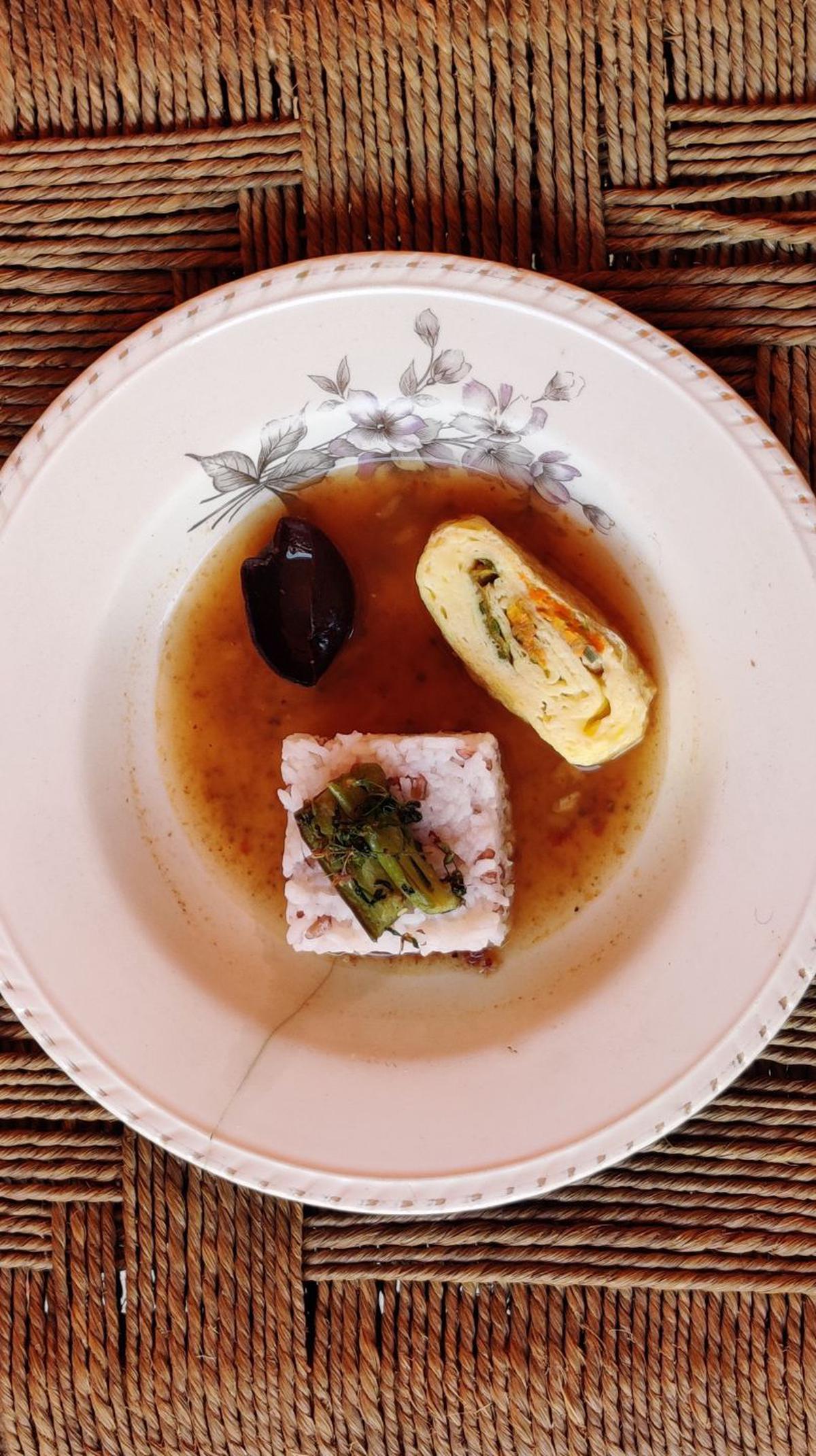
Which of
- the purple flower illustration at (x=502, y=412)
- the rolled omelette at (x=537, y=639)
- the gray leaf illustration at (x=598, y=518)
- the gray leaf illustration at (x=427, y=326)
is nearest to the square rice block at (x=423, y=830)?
the rolled omelette at (x=537, y=639)

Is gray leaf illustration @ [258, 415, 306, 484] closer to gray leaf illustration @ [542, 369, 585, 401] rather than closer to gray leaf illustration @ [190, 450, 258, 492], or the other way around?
gray leaf illustration @ [190, 450, 258, 492]

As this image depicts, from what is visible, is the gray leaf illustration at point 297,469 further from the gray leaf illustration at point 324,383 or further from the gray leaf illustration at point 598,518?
the gray leaf illustration at point 598,518

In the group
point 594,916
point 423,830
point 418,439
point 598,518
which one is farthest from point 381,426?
point 594,916

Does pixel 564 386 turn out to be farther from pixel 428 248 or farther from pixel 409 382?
pixel 428 248

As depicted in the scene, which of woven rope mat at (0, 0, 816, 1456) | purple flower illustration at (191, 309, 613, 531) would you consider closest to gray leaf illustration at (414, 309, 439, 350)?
purple flower illustration at (191, 309, 613, 531)

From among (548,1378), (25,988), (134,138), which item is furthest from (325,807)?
(134,138)

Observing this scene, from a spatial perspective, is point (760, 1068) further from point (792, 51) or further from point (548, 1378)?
point (792, 51)
